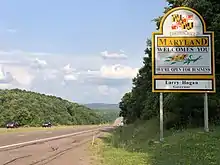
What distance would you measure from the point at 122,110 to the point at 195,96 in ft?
227

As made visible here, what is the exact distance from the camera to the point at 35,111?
10150cm

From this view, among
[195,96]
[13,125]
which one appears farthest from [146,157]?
[13,125]

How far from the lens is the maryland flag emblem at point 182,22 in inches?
818

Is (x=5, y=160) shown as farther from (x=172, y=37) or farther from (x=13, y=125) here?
(x=13, y=125)

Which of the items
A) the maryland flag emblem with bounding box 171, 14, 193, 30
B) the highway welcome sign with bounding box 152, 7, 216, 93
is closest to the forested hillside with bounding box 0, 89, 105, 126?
the highway welcome sign with bounding box 152, 7, 216, 93

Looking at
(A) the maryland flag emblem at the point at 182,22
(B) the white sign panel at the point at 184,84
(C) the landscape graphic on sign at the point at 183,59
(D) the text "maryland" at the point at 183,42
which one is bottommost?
(B) the white sign panel at the point at 184,84

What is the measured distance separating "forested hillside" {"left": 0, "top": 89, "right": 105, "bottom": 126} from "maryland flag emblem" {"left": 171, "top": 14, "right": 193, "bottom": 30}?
2861 inches

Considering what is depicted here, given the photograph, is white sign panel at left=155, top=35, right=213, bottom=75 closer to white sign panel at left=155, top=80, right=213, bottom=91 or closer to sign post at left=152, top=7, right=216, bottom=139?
sign post at left=152, top=7, right=216, bottom=139

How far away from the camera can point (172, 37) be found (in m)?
20.8

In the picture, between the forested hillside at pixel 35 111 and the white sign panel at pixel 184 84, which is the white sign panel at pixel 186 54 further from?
the forested hillside at pixel 35 111

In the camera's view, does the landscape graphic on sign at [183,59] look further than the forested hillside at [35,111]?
No

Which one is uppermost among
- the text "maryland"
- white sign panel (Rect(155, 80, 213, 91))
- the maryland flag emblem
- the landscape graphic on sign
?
the maryland flag emblem

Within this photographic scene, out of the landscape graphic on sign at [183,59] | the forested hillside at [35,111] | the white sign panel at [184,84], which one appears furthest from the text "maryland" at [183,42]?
the forested hillside at [35,111]

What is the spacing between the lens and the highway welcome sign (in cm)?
2067
